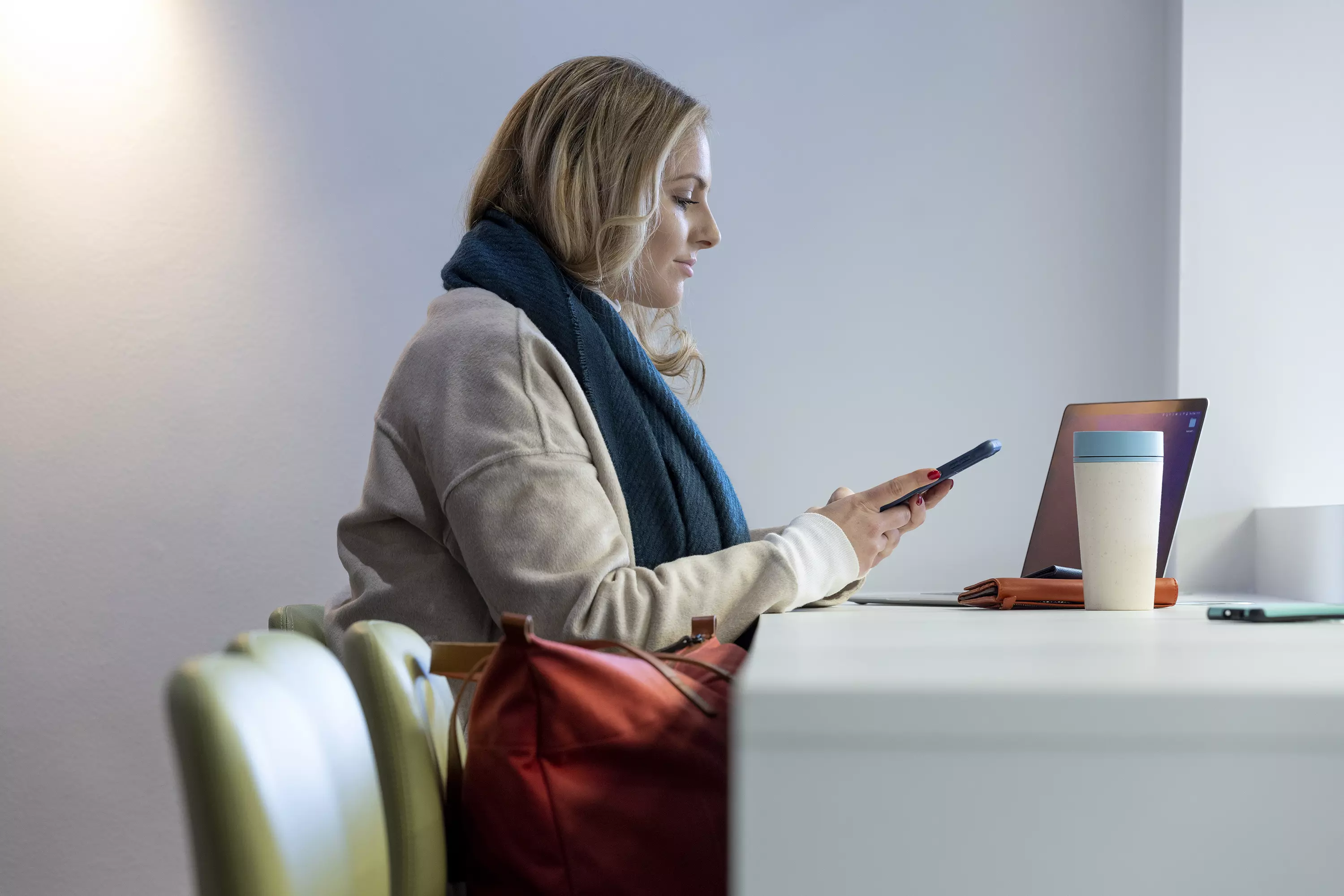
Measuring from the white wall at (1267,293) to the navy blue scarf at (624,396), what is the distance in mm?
1054

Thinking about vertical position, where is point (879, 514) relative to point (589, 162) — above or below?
below

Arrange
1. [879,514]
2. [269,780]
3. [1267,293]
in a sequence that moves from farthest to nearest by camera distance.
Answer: [1267,293] → [879,514] → [269,780]

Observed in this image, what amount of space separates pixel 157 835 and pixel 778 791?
230 cm

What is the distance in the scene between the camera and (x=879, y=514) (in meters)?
1.15

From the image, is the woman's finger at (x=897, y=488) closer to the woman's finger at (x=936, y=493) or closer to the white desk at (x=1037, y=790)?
the woman's finger at (x=936, y=493)

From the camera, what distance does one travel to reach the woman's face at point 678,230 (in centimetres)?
143

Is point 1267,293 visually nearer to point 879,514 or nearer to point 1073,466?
point 1073,466

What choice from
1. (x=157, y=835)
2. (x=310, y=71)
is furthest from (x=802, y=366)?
(x=157, y=835)

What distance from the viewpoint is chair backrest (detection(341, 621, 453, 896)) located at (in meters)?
0.63

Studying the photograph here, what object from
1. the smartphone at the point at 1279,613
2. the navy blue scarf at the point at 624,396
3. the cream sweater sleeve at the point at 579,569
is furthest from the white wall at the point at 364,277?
the smartphone at the point at 1279,613

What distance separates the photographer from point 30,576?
88.6 inches

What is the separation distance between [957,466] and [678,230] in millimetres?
528

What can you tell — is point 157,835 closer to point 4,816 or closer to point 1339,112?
point 4,816

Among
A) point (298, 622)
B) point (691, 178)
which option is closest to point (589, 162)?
point (691, 178)
